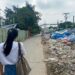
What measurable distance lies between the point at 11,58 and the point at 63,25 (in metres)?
91.0

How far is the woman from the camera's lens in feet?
18.7

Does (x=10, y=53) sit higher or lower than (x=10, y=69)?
higher

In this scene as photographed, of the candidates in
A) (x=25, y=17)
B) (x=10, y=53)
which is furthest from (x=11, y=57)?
(x=25, y=17)

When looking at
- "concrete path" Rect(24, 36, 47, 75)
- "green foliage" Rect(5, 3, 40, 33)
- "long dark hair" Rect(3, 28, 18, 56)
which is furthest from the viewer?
"green foliage" Rect(5, 3, 40, 33)

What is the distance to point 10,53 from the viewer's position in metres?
5.75

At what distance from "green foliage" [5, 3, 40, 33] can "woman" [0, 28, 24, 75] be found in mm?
58073

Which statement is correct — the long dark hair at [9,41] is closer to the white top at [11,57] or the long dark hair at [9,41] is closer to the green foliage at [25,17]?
the white top at [11,57]

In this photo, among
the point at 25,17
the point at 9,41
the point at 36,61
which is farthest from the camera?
the point at 25,17

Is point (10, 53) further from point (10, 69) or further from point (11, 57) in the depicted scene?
point (10, 69)

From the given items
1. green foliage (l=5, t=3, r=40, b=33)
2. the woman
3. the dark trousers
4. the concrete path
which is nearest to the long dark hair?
the woman

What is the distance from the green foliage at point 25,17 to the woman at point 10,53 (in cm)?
5807

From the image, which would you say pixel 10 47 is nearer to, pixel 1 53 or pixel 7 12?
pixel 1 53

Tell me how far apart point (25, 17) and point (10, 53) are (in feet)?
206

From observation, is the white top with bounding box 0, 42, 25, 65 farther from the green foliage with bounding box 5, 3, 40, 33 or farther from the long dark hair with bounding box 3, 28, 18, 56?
the green foliage with bounding box 5, 3, 40, 33
